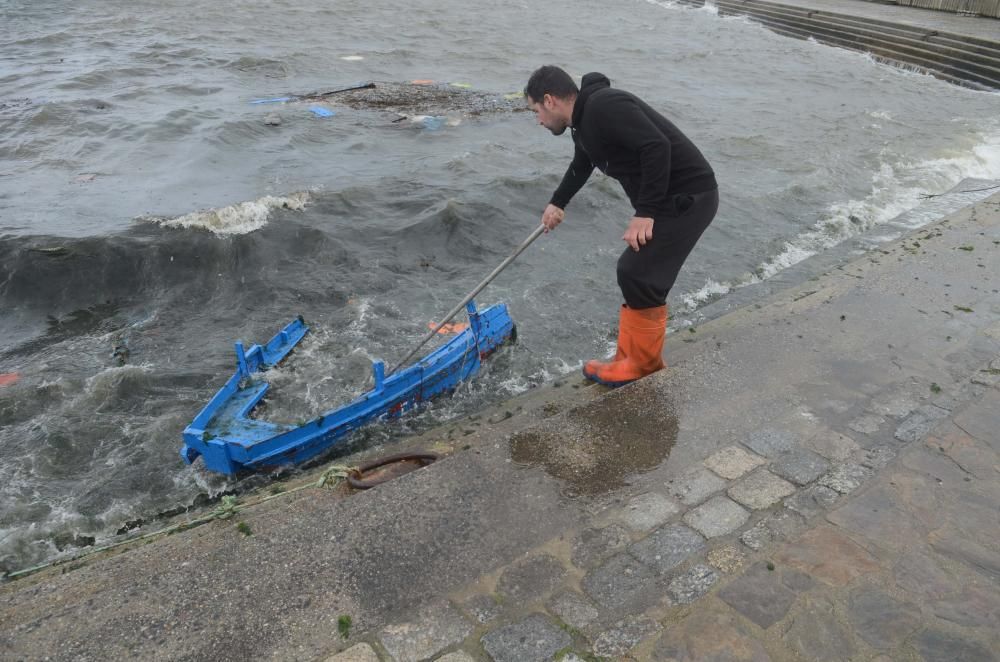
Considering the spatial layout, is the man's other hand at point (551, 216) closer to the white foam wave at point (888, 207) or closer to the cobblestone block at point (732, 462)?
the cobblestone block at point (732, 462)

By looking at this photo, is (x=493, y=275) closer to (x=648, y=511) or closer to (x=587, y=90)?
(x=587, y=90)

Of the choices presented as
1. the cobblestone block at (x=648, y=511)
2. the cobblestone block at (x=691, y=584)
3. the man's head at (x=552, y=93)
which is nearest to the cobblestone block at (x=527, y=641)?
the cobblestone block at (x=691, y=584)

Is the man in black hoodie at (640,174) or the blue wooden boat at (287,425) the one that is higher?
the man in black hoodie at (640,174)

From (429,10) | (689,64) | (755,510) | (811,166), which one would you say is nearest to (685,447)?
(755,510)

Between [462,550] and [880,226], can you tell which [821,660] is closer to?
[462,550]

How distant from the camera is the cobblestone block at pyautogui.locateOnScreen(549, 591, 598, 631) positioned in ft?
8.76

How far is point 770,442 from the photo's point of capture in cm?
377

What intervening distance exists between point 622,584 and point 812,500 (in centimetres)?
118

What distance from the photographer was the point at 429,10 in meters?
27.8

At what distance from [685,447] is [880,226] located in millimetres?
6853

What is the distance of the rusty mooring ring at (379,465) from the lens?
3.57 m

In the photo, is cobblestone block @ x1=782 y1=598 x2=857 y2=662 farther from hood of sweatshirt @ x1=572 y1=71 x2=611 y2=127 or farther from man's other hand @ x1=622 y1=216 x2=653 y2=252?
hood of sweatshirt @ x1=572 y1=71 x2=611 y2=127

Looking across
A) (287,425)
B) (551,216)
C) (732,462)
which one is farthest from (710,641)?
(287,425)

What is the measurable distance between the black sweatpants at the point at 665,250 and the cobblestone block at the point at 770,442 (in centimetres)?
109
